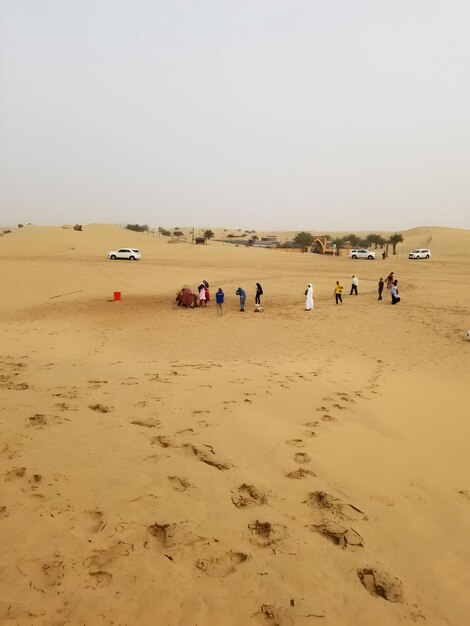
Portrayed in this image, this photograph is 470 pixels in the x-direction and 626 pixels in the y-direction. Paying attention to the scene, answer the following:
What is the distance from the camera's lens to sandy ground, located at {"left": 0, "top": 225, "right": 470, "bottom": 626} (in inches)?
107

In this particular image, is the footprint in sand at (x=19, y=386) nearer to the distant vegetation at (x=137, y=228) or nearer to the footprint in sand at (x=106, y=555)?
the footprint in sand at (x=106, y=555)

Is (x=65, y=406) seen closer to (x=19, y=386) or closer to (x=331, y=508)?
(x=19, y=386)

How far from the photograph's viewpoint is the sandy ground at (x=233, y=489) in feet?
8.89

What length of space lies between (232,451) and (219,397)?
201 centimetres

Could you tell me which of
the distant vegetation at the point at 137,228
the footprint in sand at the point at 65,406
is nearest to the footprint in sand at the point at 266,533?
the footprint in sand at the point at 65,406

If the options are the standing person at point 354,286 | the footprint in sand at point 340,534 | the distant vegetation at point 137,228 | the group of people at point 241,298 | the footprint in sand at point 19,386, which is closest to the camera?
the footprint in sand at point 340,534

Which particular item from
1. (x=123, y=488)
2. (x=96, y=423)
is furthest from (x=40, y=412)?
(x=123, y=488)

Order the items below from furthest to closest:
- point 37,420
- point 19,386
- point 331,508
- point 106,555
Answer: point 19,386 < point 37,420 < point 331,508 < point 106,555

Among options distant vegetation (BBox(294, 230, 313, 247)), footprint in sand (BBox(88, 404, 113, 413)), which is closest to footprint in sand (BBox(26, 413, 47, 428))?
footprint in sand (BBox(88, 404, 113, 413))

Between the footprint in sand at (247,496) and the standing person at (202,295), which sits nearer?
the footprint in sand at (247,496)

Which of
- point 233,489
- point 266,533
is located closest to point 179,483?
point 233,489

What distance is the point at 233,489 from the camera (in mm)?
3945

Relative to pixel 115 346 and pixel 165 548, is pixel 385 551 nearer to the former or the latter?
pixel 165 548

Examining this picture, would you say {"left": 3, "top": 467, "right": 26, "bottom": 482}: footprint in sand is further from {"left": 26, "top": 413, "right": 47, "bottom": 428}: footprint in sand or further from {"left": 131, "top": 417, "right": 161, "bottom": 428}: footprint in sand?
{"left": 131, "top": 417, "right": 161, "bottom": 428}: footprint in sand
